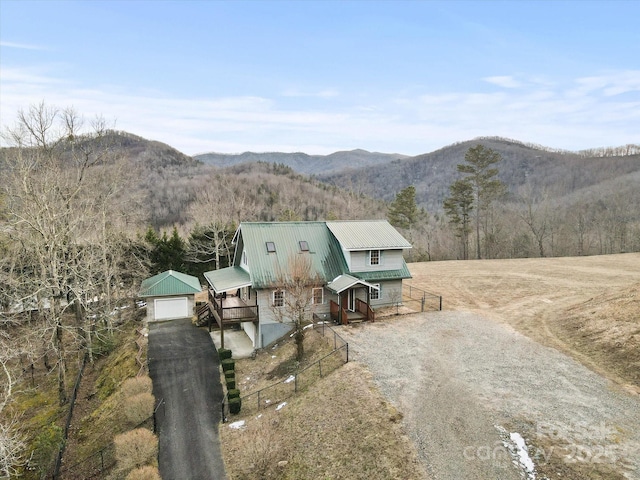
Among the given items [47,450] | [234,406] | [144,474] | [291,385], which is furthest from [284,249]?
[47,450]

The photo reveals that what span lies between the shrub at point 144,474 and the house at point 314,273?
10.0 m

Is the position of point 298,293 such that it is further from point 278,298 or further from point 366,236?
point 366,236

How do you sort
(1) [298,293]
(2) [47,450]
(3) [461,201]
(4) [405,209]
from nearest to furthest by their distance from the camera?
(2) [47,450] < (1) [298,293] < (3) [461,201] < (4) [405,209]

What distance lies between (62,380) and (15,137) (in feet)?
44.6

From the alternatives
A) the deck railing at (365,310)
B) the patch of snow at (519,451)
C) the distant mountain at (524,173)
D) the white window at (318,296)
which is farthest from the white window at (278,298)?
the distant mountain at (524,173)

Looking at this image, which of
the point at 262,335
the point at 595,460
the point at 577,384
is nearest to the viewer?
the point at 595,460

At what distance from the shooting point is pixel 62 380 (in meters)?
21.2

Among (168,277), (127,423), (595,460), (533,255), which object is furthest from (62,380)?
(533,255)

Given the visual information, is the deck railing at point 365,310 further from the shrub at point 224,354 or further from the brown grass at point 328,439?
the shrub at point 224,354

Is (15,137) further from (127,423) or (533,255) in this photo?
(533,255)

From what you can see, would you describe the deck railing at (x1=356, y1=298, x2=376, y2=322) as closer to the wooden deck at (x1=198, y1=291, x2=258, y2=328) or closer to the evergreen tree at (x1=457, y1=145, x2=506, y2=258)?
the wooden deck at (x1=198, y1=291, x2=258, y2=328)

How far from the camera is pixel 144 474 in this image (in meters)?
12.5

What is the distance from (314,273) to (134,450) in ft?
45.1

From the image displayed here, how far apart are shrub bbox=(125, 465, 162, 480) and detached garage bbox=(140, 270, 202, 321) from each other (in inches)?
696
